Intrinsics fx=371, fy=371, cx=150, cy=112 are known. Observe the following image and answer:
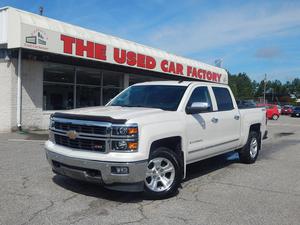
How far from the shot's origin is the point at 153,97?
7.07 meters

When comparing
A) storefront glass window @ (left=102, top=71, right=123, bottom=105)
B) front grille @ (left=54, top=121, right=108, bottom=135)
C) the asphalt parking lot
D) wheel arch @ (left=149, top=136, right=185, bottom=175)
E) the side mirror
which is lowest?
the asphalt parking lot

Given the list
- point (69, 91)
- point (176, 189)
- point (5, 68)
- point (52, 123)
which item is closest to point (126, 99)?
point (52, 123)

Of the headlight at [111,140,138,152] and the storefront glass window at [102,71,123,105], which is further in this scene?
the storefront glass window at [102,71,123,105]

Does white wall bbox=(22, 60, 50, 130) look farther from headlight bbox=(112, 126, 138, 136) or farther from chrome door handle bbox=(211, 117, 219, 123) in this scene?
headlight bbox=(112, 126, 138, 136)

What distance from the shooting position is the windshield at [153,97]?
22.1 ft

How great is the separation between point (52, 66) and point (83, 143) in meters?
12.7

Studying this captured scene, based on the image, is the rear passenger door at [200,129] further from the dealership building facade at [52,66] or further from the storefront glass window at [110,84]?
the storefront glass window at [110,84]

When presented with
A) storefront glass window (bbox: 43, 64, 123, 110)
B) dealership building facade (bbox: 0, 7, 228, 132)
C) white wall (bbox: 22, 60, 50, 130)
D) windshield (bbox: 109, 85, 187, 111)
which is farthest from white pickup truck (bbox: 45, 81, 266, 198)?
storefront glass window (bbox: 43, 64, 123, 110)

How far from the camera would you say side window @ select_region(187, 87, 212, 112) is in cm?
698

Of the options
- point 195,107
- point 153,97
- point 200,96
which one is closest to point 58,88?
point 153,97

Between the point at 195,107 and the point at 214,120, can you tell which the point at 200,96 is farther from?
the point at 195,107

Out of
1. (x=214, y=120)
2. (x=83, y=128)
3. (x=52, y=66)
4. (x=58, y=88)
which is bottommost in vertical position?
(x=83, y=128)

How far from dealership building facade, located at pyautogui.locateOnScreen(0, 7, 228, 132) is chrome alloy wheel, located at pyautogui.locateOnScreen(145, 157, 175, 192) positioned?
10.6 m

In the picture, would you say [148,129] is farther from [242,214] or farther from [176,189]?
[242,214]
